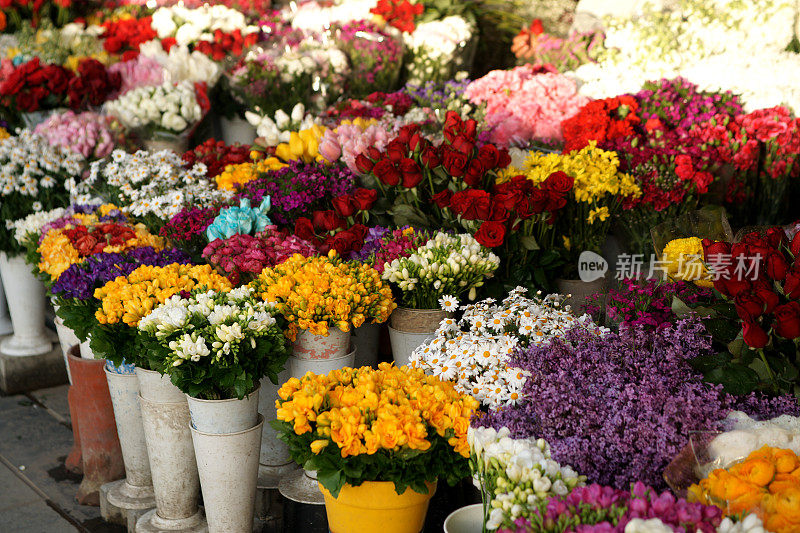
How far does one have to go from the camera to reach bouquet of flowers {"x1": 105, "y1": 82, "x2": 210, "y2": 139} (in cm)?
388

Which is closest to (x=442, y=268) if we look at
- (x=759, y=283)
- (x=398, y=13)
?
→ (x=759, y=283)

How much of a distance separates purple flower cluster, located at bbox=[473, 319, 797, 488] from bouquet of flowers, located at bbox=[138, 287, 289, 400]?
27.7 inches

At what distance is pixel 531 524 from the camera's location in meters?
1.35

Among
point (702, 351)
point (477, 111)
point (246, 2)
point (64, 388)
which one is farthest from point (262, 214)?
point (246, 2)

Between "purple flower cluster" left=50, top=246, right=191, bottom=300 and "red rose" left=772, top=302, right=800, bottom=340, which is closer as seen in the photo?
"red rose" left=772, top=302, right=800, bottom=340

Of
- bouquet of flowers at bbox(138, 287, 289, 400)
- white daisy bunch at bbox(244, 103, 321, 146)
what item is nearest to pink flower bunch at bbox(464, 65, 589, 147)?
white daisy bunch at bbox(244, 103, 321, 146)

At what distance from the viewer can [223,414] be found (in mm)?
2248

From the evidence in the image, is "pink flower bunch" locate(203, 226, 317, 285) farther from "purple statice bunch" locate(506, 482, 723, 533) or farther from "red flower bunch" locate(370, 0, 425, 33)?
"red flower bunch" locate(370, 0, 425, 33)

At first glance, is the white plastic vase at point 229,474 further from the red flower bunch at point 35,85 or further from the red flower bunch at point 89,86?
the red flower bunch at point 35,85

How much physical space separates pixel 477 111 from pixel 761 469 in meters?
2.60

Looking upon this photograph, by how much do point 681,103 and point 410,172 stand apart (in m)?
1.52

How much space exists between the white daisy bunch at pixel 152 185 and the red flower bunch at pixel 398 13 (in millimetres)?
1941

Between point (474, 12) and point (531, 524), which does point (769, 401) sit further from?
point (474, 12)

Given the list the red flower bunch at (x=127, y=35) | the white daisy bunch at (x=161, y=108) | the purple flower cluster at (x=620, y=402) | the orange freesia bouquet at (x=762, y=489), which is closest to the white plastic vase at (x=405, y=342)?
the purple flower cluster at (x=620, y=402)
